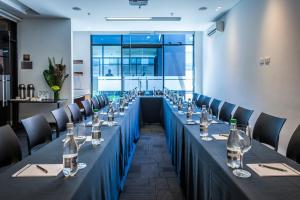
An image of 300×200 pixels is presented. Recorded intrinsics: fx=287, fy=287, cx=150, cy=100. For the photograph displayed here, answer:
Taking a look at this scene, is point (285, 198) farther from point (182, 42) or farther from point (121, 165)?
point (182, 42)

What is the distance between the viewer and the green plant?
7.46 m

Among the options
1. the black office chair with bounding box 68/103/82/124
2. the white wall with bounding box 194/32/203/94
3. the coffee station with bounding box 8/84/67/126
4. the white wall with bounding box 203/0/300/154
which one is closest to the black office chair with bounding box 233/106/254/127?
the white wall with bounding box 203/0/300/154

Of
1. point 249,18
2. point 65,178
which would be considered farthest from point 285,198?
point 249,18

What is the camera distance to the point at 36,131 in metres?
2.69

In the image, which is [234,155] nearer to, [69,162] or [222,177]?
[222,177]

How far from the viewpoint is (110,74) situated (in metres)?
11.1

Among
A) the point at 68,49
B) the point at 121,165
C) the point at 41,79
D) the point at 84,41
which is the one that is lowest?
the point at 121,165

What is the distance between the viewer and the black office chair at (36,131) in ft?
8.25

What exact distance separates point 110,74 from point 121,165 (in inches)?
321

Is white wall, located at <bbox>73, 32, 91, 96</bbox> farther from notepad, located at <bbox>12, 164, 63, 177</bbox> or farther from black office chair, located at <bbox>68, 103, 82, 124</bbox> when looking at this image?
notepad, located at <bbox>12, 164, 63, 177</bbox>

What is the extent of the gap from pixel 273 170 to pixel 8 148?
1827mm

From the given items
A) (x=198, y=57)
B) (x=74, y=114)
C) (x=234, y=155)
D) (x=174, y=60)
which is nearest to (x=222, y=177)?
(x=234, y=155)

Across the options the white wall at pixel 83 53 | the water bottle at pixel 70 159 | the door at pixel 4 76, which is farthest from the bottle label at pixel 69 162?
the white wall at pixel 83 53

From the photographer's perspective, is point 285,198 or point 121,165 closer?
point 285,198
